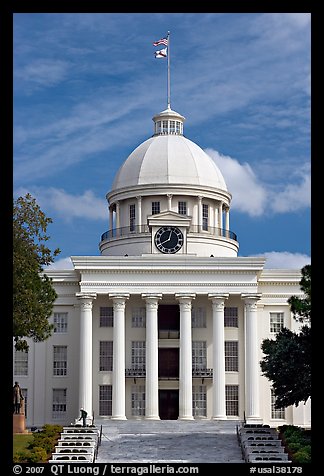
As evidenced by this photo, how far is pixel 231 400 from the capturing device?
68.0 m

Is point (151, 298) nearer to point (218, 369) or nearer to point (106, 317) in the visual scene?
point (106, 317)

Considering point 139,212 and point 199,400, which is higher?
point 139,212

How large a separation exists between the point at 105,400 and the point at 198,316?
8.17 m

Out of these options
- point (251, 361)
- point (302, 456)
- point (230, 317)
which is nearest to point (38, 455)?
point (302, 456)

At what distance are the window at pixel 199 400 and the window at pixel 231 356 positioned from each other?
2108 mm

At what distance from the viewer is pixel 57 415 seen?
69.7 m

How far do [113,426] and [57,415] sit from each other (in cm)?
863

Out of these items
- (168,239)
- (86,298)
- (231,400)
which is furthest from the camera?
(168,239)

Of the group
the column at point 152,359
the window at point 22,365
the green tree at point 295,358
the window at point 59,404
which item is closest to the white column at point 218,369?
the column at point 152,359

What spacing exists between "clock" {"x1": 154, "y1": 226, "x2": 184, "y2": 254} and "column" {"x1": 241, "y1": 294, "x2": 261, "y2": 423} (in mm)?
6602

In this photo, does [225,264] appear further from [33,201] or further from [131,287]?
[33,201]

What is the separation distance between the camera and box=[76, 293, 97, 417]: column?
2594 inches

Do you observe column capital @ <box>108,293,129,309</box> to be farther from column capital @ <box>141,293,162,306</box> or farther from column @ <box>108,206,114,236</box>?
column @ <box>108,206,114,236</box>
